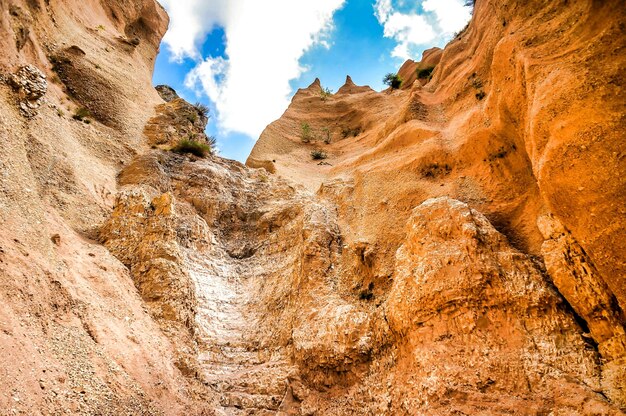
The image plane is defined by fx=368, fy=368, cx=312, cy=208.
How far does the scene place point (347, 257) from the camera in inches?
432

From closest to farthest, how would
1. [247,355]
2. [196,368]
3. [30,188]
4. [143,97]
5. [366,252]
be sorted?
[30,188]
[196,368]
[247,355]
[366,252]
[143,97]

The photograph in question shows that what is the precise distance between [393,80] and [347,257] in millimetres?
25376

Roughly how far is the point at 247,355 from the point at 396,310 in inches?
169

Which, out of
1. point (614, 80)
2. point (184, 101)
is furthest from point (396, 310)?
point (184, 101)

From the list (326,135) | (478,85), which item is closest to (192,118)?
(326,135)

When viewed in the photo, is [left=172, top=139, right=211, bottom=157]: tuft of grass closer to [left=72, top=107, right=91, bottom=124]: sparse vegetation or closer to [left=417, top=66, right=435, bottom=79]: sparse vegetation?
[left=72, top=107, right=91, bottom=124]: sparse vegetation

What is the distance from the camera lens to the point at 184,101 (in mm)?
22109

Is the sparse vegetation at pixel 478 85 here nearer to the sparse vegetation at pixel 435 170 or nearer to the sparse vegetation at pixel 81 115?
the sparse vegetation at pixel 435 170

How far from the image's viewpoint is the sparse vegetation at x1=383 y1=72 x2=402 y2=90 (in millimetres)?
31664

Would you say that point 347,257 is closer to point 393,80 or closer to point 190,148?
point 190,148

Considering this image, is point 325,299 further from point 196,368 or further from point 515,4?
point 515,4

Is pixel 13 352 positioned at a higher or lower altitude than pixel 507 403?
lower

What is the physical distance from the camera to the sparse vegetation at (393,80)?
104ft

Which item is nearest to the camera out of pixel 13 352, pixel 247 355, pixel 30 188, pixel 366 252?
pixel 13 352
